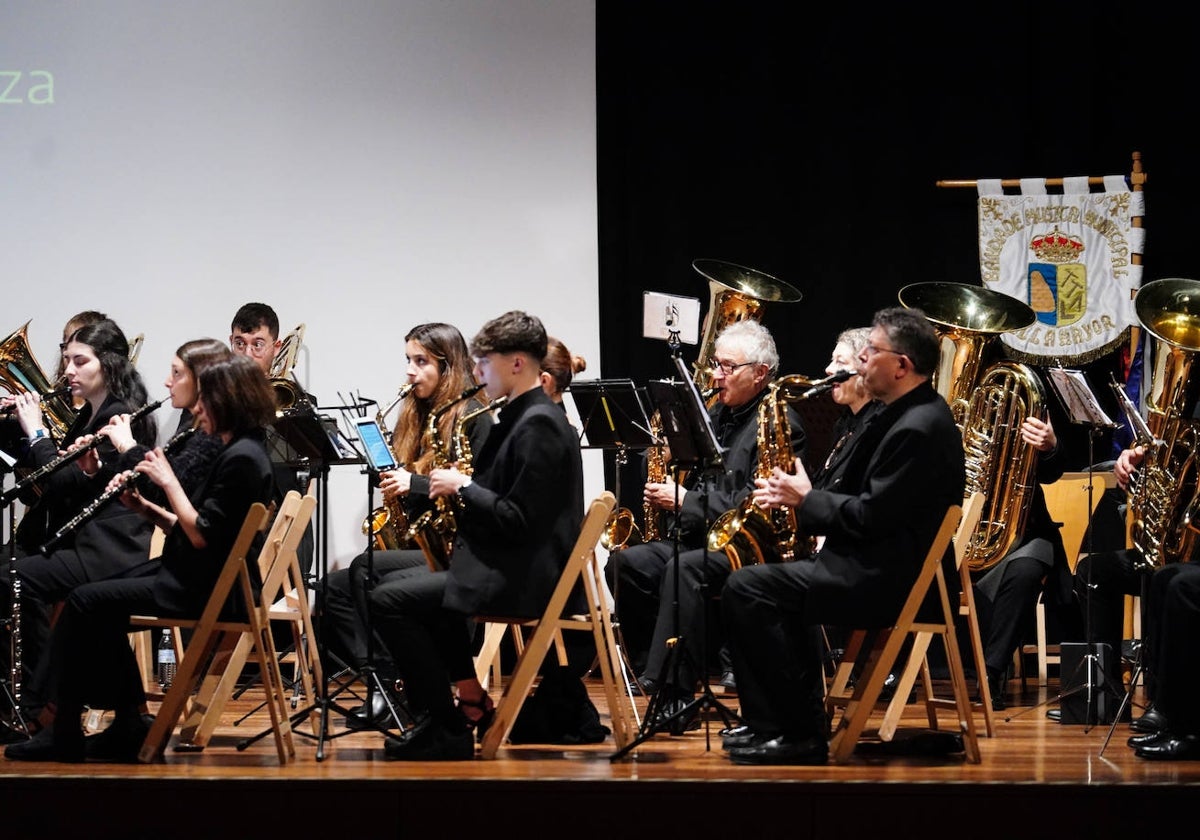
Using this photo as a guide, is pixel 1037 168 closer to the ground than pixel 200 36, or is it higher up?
closer to the ground

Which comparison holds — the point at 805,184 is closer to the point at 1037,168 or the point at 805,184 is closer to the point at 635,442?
the point at 1037,168

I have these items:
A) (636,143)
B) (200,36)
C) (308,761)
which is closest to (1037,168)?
(636,143)

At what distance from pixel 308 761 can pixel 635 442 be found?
1.54 meters

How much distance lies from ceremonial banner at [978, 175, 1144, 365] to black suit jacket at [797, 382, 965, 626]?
3161 millimetres

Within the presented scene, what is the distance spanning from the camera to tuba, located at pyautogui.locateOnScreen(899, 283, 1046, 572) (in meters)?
5.62

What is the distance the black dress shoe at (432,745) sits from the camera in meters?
4.18

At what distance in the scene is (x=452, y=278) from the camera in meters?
7.19

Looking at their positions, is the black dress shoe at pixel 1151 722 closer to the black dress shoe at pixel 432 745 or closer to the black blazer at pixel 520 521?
the black blazer at pixel 520 521

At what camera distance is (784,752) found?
13.5 ft

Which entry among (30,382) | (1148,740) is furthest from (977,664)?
(30,382)

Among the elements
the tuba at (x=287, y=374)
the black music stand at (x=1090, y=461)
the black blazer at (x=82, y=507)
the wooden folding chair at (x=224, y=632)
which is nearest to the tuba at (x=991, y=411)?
the black music stand at (x=1090, y=461)

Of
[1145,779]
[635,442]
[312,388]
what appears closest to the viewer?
[1145,779]

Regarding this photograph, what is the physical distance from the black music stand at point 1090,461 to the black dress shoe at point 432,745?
2092 millimetres

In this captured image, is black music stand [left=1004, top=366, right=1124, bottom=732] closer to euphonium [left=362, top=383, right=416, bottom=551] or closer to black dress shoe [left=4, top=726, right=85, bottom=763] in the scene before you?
euphonium [left=362, top=383, right=416, bottom=551]
